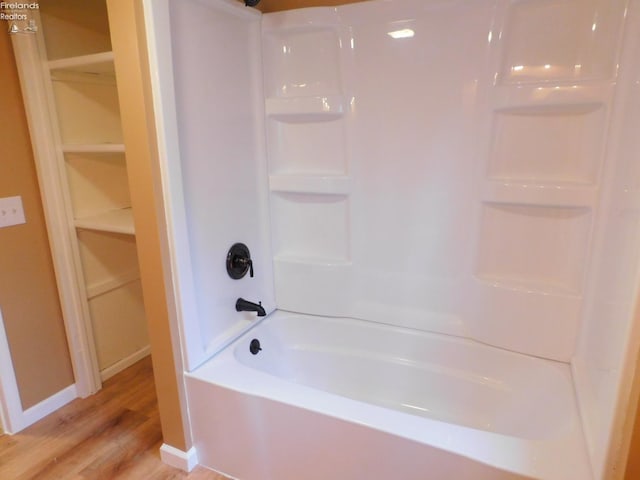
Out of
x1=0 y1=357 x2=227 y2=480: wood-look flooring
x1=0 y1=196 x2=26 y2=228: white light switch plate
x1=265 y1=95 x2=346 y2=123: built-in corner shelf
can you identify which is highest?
x1=265 y1=95 x2=346 y2=123: built-in corner shelf

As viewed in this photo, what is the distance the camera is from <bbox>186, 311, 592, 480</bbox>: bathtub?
1225 millimetres

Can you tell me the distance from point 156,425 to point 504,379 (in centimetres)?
165

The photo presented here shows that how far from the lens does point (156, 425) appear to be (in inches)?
77.4

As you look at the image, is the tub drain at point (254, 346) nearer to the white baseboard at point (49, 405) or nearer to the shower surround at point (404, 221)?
the shower surround at point (404, 221)

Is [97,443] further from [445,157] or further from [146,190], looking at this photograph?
[445,157]

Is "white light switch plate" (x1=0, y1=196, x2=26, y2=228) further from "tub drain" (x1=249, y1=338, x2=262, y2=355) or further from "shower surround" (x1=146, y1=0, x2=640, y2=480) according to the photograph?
"tub drain" (x1=249, y1=338, x2=262, y2=355)

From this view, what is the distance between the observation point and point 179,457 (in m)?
1.70

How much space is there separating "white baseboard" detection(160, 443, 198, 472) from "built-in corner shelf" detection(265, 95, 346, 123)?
155 centimetres

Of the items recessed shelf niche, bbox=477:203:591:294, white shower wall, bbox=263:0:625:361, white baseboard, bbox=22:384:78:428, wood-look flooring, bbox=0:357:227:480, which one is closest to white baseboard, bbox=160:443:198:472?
wood-look flooring, bbox=0:357:227:480

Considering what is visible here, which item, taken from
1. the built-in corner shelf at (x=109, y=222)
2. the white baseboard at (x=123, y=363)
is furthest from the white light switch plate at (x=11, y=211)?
the white baseboard at (x=123, y=363)

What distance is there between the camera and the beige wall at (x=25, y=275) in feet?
5.67

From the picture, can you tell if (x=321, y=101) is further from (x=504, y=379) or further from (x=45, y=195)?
(x=504, y=379)

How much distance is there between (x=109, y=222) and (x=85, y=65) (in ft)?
2.34

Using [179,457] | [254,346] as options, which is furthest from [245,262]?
[179,457]
